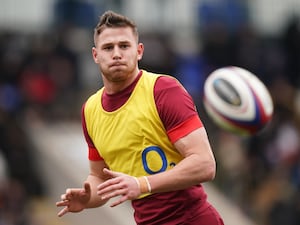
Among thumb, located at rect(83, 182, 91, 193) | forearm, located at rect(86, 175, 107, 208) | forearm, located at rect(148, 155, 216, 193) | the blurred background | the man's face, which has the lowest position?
the blurred background

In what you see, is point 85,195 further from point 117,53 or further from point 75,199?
point 117,53

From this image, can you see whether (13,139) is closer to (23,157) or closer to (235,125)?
(23,157)

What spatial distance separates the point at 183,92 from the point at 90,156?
1045 millimetres

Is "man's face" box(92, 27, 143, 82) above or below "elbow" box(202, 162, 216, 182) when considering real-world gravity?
above

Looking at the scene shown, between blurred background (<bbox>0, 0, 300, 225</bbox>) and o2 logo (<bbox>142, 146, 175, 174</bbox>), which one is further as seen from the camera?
blurred background (<bbox>0, 0, 300, 225</bbox>)

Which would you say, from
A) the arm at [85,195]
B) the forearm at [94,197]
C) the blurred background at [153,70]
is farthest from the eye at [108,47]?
the blurred background at [153,70]

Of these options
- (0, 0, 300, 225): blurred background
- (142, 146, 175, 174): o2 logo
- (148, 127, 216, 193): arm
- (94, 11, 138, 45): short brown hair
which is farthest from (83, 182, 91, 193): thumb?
(0, 0, 300, 225): blurred background

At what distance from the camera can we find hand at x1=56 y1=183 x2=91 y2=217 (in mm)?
7344

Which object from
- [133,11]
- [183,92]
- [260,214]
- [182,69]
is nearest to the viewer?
[183,92]

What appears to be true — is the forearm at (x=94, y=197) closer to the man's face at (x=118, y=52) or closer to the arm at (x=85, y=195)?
the arm at (x=85, y=195)

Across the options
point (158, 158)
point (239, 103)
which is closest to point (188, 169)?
point (158, 158)

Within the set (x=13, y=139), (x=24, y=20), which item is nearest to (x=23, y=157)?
(x=13, y=139)

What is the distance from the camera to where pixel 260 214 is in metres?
14.9

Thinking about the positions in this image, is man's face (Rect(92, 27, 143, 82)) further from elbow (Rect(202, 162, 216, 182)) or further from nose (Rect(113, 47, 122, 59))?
elbow (Rect(202, 162, 216, 182))
